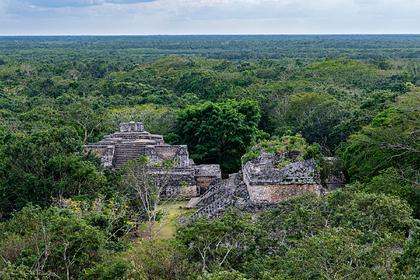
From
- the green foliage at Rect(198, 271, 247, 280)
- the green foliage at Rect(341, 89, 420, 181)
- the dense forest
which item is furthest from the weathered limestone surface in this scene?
the green foliage at Rect(198, 271, 247, 280)

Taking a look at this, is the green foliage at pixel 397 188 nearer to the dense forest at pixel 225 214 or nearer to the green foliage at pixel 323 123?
the dense forest at pixel 225 214

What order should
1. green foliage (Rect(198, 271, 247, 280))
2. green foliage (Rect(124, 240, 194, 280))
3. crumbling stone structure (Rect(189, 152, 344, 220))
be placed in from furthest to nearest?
crumbling stone structure (Rect(189, 152, 344, 220))
green foliage (Rect(124, 240, 194, 280))
green foliage (Rect(198, 271, 247, 280))

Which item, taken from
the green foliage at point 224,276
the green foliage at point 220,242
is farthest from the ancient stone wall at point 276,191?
the green foliage at point 224,276

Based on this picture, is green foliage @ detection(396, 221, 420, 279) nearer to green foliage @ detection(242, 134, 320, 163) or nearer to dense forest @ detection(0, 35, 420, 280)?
dense forest @ detection(0, 35, 420, 280)

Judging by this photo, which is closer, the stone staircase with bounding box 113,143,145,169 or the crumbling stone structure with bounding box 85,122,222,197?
the crumbling stone structure with bounding box 85,122,222,197

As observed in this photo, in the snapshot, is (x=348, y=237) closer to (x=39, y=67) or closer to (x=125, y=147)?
(x=125, y=147)

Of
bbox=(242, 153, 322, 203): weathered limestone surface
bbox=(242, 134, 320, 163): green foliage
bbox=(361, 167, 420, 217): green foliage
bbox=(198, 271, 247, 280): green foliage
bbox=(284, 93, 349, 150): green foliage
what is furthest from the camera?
bbox=(284, 93, 349, 150): green foliage

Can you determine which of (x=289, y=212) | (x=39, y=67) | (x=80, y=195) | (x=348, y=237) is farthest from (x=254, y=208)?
(x=39, y=67)

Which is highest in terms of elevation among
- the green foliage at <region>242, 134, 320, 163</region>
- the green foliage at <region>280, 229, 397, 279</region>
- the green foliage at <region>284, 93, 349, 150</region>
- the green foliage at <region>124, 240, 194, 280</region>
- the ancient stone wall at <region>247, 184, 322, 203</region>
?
the green foliage at <region>280, 229, 397, 279</region>

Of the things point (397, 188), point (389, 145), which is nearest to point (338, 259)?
point (397, 188)
